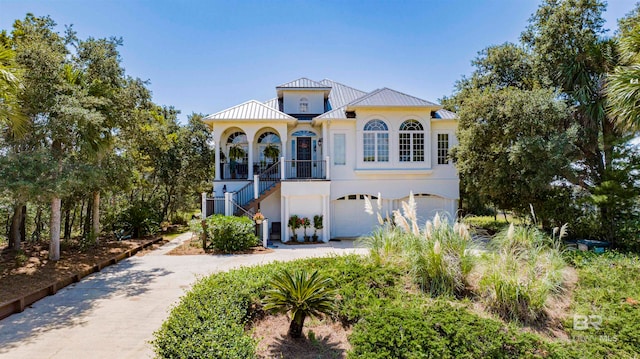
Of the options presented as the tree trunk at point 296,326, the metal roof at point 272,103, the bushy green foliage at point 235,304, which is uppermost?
the metal roof at point 272,103

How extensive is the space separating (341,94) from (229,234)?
11693 millimetres

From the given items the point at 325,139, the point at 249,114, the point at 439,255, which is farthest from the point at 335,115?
the point at 439,255

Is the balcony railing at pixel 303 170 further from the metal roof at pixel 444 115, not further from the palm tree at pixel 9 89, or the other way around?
the palm tree at pixel 9 89

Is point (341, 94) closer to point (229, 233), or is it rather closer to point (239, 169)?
point (239, 169)

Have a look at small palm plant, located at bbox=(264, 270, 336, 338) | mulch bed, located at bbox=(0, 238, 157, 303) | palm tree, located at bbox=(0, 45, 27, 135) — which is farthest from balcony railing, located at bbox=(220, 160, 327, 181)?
small palm plant, located at bbox=(264, 270, 336, 338)

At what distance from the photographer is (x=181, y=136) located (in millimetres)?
21578

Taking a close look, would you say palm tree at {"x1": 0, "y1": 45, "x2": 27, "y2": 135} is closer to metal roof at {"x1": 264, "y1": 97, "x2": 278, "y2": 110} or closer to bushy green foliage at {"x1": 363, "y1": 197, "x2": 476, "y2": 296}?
bushy green foliage at {"x1": 363, "y1": 197, "x2": 476, "y2": 296}

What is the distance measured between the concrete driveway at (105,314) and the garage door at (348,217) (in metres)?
6.44

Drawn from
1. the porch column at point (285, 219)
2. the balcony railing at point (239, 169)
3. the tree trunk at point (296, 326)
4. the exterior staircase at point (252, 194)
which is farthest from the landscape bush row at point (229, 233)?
the tree trunk at point (296, 326)

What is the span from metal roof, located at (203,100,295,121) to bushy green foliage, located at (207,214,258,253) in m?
5.36

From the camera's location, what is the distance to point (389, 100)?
16156 mm

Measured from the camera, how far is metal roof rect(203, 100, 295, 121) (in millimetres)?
15906

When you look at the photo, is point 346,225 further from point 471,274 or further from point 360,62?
point 471,274

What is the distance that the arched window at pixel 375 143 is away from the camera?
16.2 meters
